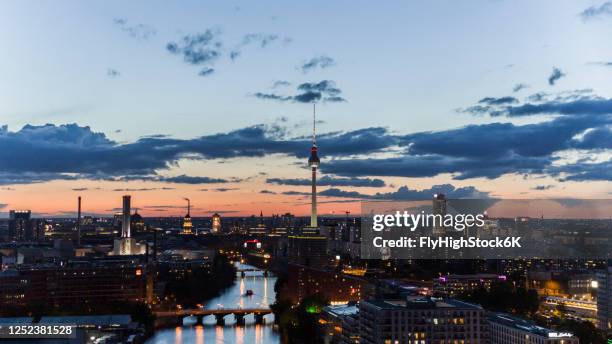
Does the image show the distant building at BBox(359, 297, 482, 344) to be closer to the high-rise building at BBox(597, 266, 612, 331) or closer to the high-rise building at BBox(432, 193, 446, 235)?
the high-rise building at BBox(597, 266, 612, 331)

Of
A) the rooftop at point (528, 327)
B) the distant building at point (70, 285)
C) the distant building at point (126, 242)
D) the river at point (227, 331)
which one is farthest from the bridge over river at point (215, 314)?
the distant building at point (126, 242)

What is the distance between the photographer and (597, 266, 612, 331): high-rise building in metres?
28.8

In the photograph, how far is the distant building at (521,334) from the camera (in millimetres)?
19797

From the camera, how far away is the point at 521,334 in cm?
2070

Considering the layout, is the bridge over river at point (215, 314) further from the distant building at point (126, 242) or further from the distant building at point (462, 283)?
the distant building at point (126, 242)

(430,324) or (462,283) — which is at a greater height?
(430,324)

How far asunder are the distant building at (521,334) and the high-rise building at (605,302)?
746 centimetres

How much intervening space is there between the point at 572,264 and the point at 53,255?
3685cm

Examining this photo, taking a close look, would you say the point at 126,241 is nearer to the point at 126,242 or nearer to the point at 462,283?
the point at 126,242

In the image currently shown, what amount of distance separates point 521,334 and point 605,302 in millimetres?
10175

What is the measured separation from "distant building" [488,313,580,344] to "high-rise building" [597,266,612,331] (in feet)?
24.5

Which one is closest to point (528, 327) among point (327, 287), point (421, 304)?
point (421, 304)

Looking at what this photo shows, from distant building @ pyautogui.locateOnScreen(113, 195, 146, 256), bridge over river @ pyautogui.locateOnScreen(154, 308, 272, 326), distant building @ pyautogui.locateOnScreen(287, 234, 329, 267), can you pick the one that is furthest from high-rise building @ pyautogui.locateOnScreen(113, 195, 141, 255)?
bridge over river @ pyautogui.locateOnScreen(154, 308, 272, 326)

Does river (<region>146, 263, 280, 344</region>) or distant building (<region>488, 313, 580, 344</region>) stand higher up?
distant building (<region>488, 313, 580, 344</region>)
